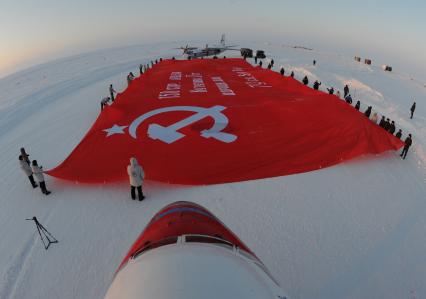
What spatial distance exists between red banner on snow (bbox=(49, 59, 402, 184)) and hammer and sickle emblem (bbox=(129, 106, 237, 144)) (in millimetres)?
41

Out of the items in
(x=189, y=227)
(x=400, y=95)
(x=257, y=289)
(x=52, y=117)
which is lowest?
(x=400, y=95)

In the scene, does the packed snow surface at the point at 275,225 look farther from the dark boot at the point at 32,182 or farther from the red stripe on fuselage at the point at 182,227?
the red stripe on fuselage at the point at 182,227

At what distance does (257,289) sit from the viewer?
8.52 feet

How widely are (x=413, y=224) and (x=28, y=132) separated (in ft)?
52.9

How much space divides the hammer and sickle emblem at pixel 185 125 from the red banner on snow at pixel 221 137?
0.04 metres

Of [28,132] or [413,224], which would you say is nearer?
[413,224]

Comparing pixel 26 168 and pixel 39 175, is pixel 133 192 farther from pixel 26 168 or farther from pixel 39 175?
pixel 26 168

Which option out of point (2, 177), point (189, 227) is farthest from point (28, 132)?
point (189, 227)

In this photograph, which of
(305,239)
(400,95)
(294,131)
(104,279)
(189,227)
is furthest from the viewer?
(400,95)

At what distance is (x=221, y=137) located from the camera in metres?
10.7

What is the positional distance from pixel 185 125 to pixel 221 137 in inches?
74.2

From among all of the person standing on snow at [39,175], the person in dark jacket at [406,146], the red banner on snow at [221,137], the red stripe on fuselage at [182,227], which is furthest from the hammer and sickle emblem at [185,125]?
the person in dark jacket at [406,146]

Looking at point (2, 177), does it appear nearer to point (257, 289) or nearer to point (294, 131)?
point (257, 289)

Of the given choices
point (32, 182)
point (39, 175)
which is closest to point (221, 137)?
point (39, 175)
